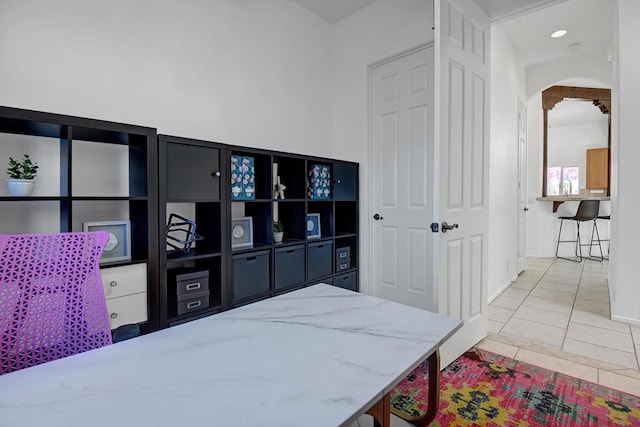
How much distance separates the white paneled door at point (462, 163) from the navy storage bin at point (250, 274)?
1121 mm

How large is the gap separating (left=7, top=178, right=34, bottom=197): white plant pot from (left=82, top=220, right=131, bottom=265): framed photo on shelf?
26 cm

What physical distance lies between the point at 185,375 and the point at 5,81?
179 cm

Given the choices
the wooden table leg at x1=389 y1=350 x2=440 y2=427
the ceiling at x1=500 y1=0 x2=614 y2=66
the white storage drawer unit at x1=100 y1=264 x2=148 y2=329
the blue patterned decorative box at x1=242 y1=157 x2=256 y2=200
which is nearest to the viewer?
the wooden table leg at x1=389 y1=350 x2=440 y2=427

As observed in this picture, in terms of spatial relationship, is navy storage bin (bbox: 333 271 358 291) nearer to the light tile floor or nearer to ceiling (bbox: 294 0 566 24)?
the light tile floor

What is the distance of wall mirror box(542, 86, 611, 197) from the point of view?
6.52 metres

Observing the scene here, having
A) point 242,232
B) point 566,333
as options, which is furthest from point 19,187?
point 566,333

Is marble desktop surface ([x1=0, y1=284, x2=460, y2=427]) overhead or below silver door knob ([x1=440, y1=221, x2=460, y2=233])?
below

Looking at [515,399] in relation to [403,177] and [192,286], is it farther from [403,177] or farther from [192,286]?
[192,286]

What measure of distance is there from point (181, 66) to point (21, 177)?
3.75ft

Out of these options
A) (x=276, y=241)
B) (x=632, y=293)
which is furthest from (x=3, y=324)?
(x=632, y=293)

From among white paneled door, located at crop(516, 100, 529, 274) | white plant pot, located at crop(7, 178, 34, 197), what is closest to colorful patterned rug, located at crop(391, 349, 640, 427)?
white plant pot, located at crop(7, 178, 34, 197)

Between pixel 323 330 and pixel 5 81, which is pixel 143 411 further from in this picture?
pixel 5 81

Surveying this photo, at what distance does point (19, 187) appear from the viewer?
1.44 meters

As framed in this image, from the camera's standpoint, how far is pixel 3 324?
0.88 metres
